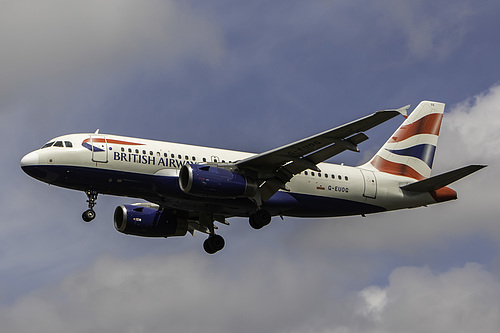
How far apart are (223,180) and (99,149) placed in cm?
564

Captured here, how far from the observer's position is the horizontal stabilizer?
37375 millimetres

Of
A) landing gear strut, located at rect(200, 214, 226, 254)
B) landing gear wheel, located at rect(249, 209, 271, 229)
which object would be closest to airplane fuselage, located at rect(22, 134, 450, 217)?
landing gear wheel, located at rect(249, 209, 271, 229)

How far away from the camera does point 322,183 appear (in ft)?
133

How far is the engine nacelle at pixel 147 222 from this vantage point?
42875mm

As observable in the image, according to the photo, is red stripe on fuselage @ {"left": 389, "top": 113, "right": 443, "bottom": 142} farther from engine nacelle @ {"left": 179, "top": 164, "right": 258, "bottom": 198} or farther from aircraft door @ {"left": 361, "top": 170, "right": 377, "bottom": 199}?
engine nacelle @ {"left": 179, "top": 164, "right": 258, "bottom": 198}

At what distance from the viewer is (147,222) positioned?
4294 cm

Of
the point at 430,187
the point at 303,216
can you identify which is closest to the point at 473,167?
the point at 430,187

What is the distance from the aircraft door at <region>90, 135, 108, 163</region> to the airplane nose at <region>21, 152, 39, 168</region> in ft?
8.22

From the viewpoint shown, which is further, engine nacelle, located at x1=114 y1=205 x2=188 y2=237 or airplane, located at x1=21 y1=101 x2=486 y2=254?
engine nacelle, located at x1=114 y1=205 x2=188 y2=237

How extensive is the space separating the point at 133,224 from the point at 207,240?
12.9 ft

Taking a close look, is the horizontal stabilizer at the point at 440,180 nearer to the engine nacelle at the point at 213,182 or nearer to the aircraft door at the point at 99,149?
the engine nacelle at the point at 213,182

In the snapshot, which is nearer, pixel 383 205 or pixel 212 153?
pixel 212 153

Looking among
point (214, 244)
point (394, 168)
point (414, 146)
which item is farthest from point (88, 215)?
point (414, 146)

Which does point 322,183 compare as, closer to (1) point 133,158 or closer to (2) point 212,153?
(2) point 212,153
